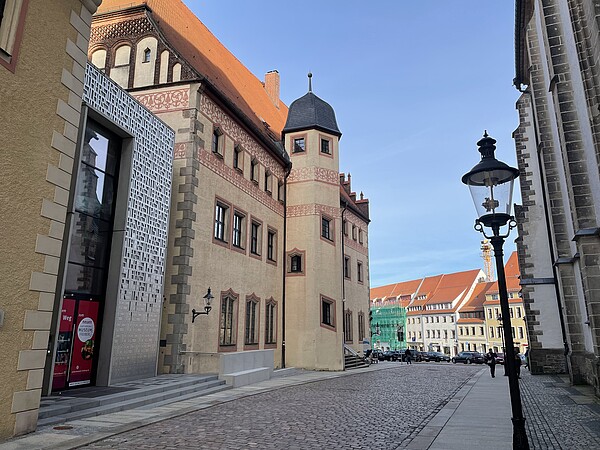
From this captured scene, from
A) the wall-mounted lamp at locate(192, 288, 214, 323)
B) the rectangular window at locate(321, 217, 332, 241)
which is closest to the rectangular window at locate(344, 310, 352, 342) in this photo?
the rectangular window at locate(321, 217, 332, 241)

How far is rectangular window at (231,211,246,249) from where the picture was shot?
21.0 meters

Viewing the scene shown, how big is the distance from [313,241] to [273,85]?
1520cm

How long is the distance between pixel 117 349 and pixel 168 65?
11.4 metres

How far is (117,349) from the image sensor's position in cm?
1329

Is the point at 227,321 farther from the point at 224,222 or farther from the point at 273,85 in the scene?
the point at 273,85

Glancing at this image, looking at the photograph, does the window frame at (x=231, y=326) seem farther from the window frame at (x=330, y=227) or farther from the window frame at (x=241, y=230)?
the window frame at (x=330, y=227)

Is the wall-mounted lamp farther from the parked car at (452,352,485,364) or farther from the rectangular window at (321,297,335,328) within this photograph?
the parked car at (452,352,485,364)

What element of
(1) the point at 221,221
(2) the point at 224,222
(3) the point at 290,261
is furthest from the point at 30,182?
(3) the point at 290,261

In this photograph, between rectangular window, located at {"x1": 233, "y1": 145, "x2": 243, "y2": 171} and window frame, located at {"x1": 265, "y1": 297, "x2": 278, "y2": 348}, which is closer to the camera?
rectangular window, located at {"x1": 233, "y1": 145, "x2": 243, "y2": 171}

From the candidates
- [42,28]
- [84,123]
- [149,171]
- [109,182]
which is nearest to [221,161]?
[149,171]

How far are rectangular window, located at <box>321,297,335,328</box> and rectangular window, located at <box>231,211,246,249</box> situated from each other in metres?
6.38

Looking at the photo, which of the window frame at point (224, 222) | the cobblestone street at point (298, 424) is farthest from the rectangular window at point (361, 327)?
the cobblestone street at point (298, 424)

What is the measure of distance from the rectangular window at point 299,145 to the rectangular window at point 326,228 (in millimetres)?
4283

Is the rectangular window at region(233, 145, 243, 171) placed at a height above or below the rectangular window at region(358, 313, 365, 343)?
above
